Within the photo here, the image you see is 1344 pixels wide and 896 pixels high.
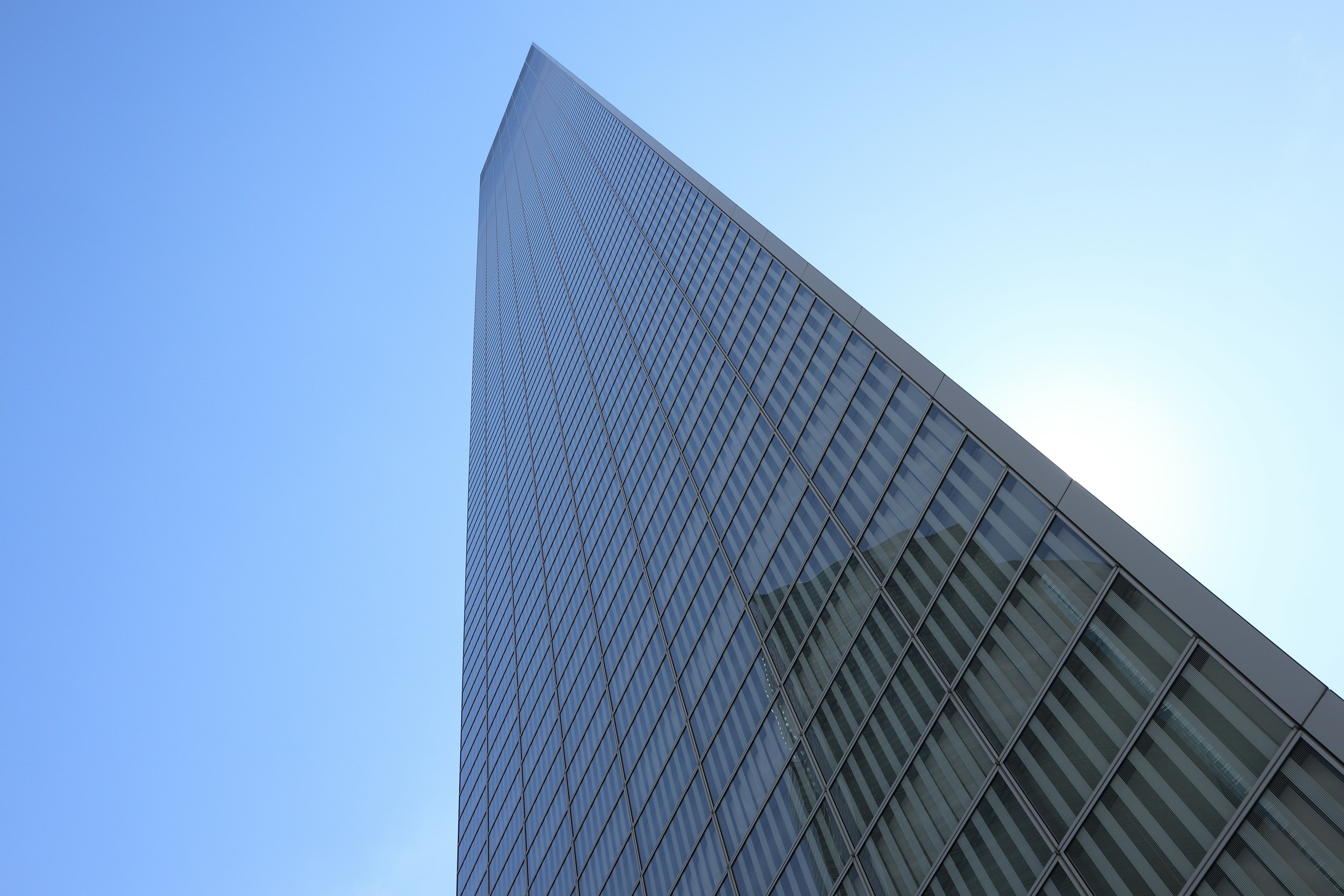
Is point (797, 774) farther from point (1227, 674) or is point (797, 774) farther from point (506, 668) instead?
point (506, 668)

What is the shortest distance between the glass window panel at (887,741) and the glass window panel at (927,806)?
385 millimetres

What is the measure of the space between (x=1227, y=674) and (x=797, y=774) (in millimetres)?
13586

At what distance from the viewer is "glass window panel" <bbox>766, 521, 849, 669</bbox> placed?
84.9 feet

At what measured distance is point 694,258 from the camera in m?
51.0

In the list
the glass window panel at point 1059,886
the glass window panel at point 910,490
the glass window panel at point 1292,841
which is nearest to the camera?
the glass window panel at point 1292,841

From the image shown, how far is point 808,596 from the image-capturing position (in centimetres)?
2708

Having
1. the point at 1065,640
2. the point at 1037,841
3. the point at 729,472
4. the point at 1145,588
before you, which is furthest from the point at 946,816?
the point at 729,472

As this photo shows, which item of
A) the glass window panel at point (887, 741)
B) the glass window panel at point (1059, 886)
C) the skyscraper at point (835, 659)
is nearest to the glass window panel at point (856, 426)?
the skyscraper at point (835, 659)

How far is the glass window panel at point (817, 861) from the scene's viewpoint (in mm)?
22484

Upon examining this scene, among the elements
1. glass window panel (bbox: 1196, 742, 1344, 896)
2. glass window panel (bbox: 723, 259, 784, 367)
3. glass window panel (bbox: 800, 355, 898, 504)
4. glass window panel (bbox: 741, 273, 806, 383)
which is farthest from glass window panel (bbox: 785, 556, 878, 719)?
glass window panel (bbox: 723, 259, 784, 367)

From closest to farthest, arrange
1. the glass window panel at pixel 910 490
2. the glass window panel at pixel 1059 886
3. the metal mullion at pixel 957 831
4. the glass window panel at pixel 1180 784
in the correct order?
the glass window panel at pixel 1180 784 → the glass window panel at pixel 1059 886 → the metal mullion at pixel 957 831 → the glass window panel at pixel 910 490

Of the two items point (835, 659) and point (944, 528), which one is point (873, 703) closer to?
point (835, 659)

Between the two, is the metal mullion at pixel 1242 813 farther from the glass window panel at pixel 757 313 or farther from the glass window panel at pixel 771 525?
the glass window panel at pixel 757 313

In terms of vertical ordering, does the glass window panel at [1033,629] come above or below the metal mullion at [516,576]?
below
